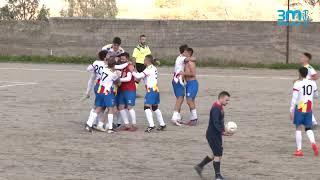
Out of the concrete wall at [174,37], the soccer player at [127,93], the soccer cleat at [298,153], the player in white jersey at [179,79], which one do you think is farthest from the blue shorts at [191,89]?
the concrete wall at [174,37]

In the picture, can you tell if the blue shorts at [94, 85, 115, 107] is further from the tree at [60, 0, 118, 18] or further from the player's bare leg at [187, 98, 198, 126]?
the tree at [60, 0, 118, 18]

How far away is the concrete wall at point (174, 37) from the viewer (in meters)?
35.2

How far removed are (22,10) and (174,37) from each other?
12390 millimetres

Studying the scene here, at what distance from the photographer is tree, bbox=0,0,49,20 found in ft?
143

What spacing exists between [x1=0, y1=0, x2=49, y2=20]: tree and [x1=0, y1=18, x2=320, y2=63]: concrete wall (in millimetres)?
4665

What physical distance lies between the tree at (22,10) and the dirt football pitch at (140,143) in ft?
67.1

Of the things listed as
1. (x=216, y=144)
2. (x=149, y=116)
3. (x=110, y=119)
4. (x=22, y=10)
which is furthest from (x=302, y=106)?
(x=22, y=10)

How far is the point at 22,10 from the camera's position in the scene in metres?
44.1

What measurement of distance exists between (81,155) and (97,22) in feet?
82.1

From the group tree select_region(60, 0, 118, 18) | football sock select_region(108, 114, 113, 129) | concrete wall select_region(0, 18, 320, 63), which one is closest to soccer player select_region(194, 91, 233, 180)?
football sock select_region(108, 114, 113, 129)

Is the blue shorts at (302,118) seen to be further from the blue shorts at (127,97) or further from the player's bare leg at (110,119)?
the player's bare leg at (110,119)

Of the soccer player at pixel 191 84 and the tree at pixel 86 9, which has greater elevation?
the tree at pixel 86 9

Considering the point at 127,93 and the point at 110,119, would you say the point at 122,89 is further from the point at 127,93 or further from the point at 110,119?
the point at 110,119

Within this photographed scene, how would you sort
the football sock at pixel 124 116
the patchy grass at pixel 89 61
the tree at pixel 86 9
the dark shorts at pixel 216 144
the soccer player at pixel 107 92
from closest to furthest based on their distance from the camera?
1. the dark shorts at pixel 216 144
2. the soccer player at pixel 107 92
3. the football sock at pixel 124 116
4. the patchy grass at pixel 89 61
5. the tree at pixel 86 9
